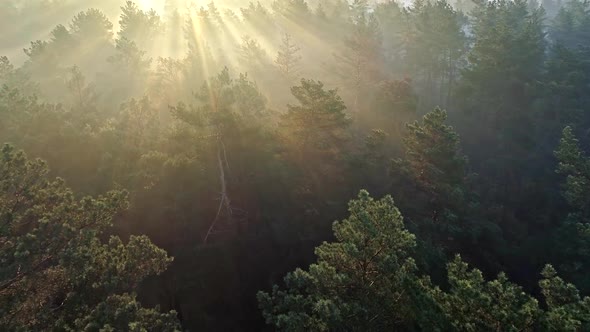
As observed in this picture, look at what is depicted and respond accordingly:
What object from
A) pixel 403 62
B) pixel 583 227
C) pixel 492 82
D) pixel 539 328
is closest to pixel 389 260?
pixel 539 328

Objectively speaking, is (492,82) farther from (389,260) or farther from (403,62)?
(389,260)

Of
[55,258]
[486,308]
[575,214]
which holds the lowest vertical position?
[575,214]

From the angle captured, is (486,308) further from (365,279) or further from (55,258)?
(55,258)

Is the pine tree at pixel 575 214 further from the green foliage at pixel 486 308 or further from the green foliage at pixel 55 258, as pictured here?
the green foliage at pixel 55 258

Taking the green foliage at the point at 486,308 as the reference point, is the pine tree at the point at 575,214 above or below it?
below

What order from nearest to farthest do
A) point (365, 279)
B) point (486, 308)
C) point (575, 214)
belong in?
point (486, 308)
point (365, 279)
point (575, 214)

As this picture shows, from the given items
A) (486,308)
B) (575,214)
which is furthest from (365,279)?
(575,214)

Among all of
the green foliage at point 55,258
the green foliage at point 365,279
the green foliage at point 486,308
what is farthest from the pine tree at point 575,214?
the green foliage at point 55,258

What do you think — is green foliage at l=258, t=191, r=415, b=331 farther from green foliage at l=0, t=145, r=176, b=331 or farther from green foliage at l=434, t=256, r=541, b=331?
green foliage at l=0, t=145, r=176, b=331

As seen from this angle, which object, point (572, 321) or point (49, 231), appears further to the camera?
point (49, 231)

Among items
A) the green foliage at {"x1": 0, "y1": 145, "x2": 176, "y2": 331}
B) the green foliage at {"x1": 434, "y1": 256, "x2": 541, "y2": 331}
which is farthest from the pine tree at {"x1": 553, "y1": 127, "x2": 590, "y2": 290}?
the green foliage at {"x1": 0, "y1": 145, "x2": 176, "y2": 331}

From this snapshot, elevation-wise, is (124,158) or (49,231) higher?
(49,231)
